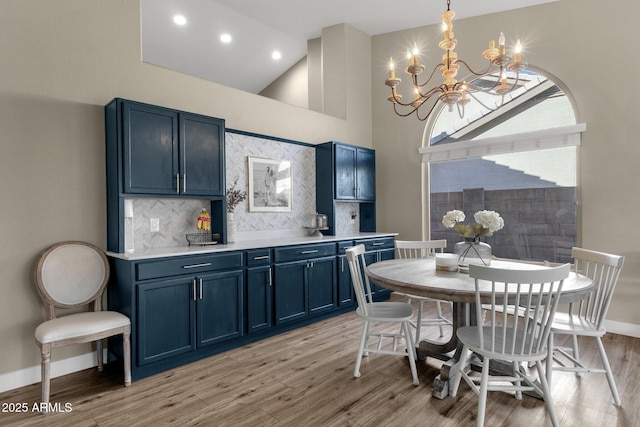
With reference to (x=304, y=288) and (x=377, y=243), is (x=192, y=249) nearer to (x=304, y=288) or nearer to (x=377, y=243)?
(x=304, y=288)

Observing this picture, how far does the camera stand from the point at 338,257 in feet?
14.0

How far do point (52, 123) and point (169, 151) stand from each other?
0.87 meters

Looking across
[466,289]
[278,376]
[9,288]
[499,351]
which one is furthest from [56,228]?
[499,351]

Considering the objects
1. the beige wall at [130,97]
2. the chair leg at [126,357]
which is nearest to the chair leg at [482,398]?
the chair leg at [126,357]

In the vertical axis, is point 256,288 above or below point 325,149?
below

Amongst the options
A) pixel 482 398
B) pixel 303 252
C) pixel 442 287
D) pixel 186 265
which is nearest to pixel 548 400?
pixel 482 398

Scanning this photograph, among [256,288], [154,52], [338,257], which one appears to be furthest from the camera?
[154,52]

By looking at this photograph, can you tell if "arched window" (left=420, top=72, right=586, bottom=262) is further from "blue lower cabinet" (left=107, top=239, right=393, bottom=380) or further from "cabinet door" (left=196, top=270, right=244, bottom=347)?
Result: "cabinet door" (left=196, top=270, right=244, bottom=347)

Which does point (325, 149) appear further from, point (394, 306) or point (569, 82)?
point (569, 82)

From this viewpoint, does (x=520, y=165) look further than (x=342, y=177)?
No

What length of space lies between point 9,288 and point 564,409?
3.91 metres

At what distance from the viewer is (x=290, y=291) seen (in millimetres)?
3752

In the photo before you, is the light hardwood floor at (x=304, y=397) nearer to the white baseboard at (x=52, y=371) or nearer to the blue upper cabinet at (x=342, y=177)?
the white baseboard at (x=52, y=371)

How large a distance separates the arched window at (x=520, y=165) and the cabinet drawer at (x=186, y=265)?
321 centimetres
